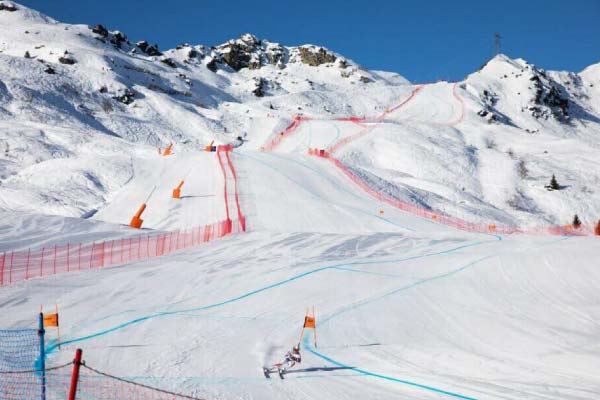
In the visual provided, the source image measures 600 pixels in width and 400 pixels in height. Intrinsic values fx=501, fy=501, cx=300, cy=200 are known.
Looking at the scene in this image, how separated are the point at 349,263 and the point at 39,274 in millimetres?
9995

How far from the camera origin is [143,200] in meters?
29.5

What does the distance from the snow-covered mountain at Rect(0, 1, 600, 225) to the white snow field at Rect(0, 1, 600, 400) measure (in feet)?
1.01

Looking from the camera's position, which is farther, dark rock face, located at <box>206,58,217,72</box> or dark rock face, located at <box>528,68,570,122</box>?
dark rock face, located at <box>206,58,217,72</box>

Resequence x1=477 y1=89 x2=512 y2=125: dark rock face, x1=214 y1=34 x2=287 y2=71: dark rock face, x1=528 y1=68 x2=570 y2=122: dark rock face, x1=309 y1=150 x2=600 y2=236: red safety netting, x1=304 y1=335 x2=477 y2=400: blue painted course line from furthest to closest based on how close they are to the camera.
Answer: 1. x1=214 y1=34 x2=287 y2=71: dark rock face
2. x1=528 y1=68 x2=570 y2=122: dark rock face
3. x1=477 y1=89 x2=512 y2=125: dark rock face
4. x1=309 y1=150 x2=600 y2=236: red safety netting
5. x1=304 y1=335 x2=477 y2=400: blue painted course line

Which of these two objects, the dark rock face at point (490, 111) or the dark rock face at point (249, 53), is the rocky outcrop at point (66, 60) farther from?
the dark rock face at point (490, 111)

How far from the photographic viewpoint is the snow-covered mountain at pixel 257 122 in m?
37.1

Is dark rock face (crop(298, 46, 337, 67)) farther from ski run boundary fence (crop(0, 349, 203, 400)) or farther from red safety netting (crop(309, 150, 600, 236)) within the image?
ski run boundary fence (crop(0, 349, 203, 400))

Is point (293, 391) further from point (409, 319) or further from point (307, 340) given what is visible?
point (409, 319)

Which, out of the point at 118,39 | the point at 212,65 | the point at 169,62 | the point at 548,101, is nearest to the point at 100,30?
the point at 118,39

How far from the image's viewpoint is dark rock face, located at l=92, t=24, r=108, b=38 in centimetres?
9664

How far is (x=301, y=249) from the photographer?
19828mm

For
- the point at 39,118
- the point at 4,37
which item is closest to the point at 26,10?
the point at 4,37

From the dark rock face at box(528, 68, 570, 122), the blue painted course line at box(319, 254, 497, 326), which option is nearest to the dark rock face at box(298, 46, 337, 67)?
the dark rock face at box(528, 68, 570, 122)

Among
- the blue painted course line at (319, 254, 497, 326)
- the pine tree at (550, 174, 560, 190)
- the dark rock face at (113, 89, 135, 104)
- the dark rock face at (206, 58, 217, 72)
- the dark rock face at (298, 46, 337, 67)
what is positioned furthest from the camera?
the dark rock face at (298, 46, 337, 67)
